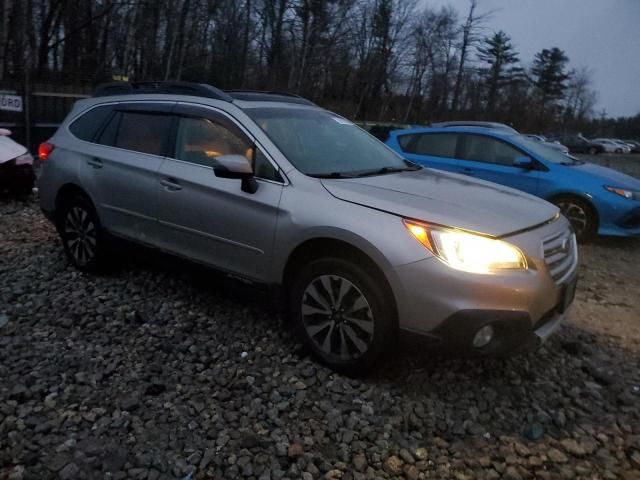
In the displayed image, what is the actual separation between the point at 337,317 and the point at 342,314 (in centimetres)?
5

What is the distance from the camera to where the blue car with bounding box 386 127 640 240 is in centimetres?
722

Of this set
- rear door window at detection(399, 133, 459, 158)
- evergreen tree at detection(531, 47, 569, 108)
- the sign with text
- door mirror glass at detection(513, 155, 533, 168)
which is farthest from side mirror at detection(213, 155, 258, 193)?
evergreen tree at detection(531, 47, 569, 108)

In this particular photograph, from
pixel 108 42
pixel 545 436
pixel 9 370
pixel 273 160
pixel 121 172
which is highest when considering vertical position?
pixel 108 42

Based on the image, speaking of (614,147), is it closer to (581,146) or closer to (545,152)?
(581,146)

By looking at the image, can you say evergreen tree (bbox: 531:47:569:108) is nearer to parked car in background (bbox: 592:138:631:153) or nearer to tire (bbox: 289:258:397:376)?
parked car in background (bbox: 592:138:631:153)

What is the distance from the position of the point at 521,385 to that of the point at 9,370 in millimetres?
3103

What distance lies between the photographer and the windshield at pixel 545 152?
777cm

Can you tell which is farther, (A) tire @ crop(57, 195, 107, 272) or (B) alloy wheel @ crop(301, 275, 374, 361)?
(A) tire @ crop(57, 195, 107, 272)

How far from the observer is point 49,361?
350 cm

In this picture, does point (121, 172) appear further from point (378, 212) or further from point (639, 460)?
point (639, 460)

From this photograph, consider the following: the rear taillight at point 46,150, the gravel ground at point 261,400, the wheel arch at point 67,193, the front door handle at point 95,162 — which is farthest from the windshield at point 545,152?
the rear taillight at point 46,150

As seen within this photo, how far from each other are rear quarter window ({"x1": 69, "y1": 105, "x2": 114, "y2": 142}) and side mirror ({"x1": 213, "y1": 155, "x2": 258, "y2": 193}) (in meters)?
1.86

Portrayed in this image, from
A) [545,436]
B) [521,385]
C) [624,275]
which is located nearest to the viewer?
[545,436]

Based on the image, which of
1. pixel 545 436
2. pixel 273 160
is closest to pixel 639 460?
pixel 545 436
